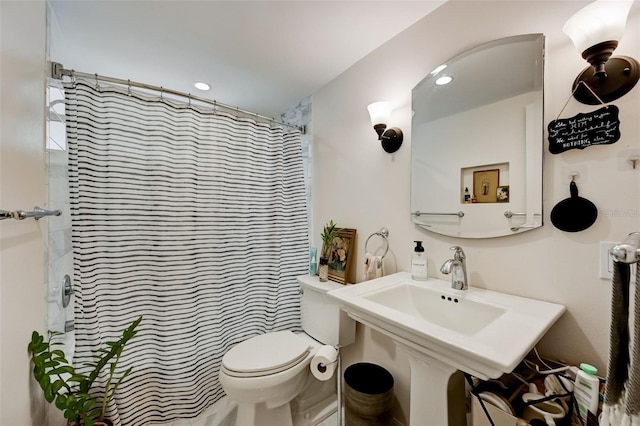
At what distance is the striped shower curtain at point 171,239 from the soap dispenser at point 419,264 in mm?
1010

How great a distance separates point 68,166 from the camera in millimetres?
1214

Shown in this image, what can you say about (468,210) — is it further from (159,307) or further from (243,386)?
(159,307)

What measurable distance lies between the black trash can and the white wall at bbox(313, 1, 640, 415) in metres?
0.10

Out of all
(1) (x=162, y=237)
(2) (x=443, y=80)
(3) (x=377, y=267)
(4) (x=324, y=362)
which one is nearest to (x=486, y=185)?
(2) (x=443, y=80)

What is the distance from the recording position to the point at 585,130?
83 centimetres

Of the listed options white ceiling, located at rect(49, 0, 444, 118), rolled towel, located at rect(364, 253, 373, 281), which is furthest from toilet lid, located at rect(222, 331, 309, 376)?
white ceiling, located at rect(49, 0, 444, 118)

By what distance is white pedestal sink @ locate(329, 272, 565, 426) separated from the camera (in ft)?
2.11

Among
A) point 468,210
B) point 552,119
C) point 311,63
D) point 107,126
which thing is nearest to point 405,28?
point 311,63

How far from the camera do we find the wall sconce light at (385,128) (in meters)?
1.41

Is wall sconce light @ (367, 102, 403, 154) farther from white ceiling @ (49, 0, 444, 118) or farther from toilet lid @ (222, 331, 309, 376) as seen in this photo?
toilet lid @ (222, 331, 309, 376)

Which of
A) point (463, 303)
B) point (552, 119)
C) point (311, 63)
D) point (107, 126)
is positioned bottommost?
point (463, 303)

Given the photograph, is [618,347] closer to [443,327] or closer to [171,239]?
[443,327]

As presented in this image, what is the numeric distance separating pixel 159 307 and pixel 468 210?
67.7 inches

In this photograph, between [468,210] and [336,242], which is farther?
[336,242]
